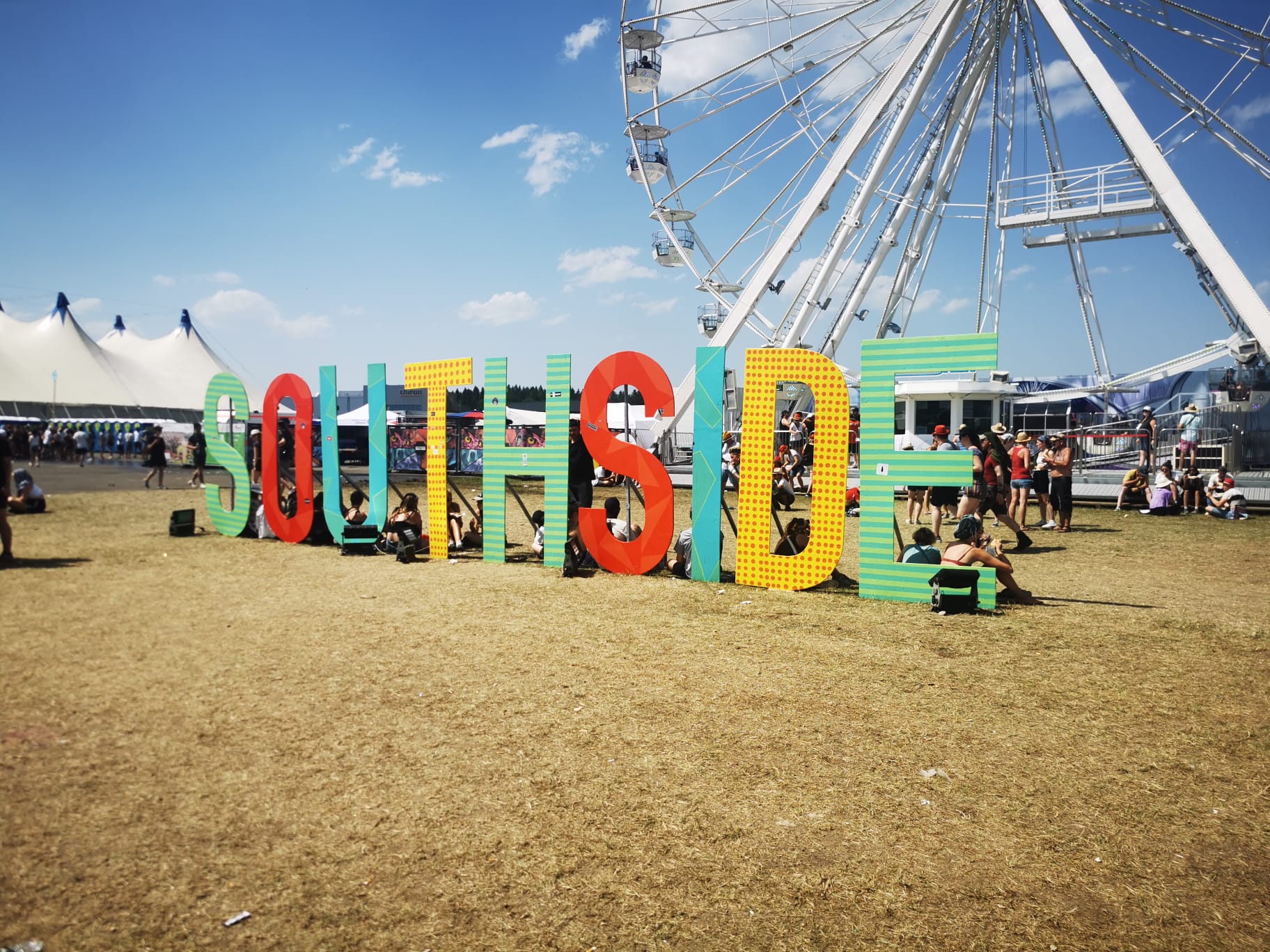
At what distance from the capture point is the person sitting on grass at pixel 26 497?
16234 millimetres

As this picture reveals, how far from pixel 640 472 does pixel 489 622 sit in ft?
10.4

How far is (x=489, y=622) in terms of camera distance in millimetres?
7918

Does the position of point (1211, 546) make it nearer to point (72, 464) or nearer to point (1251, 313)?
point (1251, 313)

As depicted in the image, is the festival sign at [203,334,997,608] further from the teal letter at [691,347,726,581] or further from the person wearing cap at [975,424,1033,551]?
the person wearing cap at [975,424,1033,551]

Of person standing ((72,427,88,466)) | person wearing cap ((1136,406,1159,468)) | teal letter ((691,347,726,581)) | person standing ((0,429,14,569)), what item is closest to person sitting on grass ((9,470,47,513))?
person standing ((0,429,14,569))

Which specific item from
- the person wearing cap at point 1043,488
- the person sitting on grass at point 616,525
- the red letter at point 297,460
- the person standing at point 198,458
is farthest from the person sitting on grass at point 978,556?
the person standing at point 198,458

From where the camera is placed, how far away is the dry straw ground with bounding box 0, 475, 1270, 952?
3.23 metres

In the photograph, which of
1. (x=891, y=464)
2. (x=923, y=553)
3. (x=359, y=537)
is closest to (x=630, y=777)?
(x=891, y=464)

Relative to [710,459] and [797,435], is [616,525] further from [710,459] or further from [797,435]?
[797,435]

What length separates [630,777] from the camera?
445 centimetres

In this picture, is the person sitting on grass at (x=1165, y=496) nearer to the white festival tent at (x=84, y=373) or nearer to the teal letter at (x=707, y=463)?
the teal letter at (x=707, y=463)

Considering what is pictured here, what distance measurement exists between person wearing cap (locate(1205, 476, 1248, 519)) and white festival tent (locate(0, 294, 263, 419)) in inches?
1911

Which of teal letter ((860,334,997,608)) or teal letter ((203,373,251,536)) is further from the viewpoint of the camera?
teal letter ((203,373,251,536))

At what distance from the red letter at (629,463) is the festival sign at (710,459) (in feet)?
0.05
